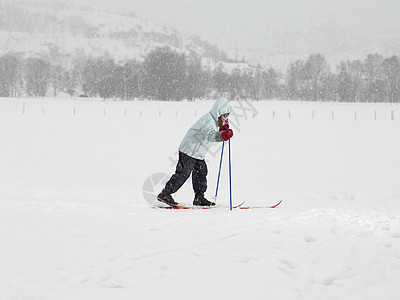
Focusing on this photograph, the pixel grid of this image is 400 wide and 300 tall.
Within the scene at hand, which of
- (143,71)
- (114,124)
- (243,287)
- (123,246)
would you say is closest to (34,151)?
(114,124)

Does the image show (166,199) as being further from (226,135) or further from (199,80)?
(199,80)

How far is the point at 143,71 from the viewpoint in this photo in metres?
103

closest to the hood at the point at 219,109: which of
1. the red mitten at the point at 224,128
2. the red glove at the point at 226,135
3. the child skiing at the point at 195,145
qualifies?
the child skiing at the point at 195,145

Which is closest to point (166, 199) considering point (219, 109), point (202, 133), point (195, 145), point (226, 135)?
point (195, 145)

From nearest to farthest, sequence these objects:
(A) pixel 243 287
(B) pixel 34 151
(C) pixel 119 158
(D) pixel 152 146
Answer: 1. (A) pixel 243 287
2. (C) pixel 119 158
3. (B) pixel 34 151
4. (D) pixel 152 146

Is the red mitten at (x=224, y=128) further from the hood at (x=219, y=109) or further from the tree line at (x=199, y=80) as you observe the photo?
the tree line at (x=199, y=80)

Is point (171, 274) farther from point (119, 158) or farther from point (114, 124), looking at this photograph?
point (114, 124)

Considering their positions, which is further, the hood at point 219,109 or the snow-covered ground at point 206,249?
the hood at point 219,109

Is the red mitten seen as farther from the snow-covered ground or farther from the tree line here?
the tree line

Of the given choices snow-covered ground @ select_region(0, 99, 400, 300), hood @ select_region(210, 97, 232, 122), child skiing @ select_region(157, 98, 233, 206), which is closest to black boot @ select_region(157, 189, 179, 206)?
child skiing @ select_region(157, 98, 233, 206)

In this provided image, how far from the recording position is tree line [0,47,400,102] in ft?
306

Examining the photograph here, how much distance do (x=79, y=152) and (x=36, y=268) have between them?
54.7ft

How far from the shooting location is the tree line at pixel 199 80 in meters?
Result: 93.2

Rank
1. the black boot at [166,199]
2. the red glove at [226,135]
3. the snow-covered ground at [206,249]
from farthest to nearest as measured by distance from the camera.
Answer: the black boot at [166,199], the red glove at [226,135], the snow-covered ground at [206,249]
